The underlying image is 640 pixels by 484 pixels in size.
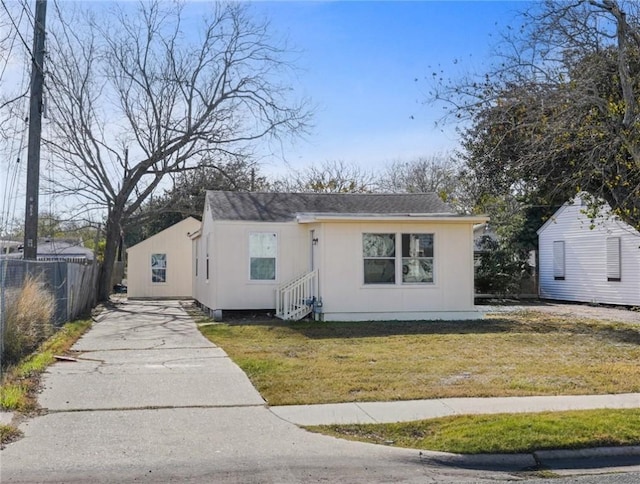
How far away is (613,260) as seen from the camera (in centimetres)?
2330

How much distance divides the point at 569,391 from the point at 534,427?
7.66ft

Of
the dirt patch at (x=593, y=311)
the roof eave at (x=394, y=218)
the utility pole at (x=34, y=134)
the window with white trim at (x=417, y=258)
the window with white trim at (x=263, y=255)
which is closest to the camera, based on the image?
the utility pole at (x=34, y=134)

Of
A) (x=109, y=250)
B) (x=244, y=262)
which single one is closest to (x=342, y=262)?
(x=244, y=262)

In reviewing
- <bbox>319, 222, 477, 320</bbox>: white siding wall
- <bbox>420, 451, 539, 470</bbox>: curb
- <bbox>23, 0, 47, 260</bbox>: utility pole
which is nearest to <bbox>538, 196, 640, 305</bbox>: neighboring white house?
<bbox>319, 222, 477, 320</bbox>: white siding wall

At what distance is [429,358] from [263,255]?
8.48 metres

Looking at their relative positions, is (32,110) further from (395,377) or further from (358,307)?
(395,377)

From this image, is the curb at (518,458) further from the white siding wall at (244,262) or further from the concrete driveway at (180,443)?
the white siding wall at (244,262)

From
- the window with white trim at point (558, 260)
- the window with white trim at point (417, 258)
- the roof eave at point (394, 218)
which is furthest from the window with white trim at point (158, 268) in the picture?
the window with white trim at point (558, 260)

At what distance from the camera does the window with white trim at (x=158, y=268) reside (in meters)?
32.0

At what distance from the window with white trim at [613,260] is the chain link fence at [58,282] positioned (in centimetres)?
1778

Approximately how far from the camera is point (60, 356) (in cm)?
1155

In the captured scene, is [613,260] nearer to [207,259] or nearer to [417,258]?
[417,258]

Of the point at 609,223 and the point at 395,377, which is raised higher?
the point at 609,223

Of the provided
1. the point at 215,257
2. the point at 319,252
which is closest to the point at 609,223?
the point at 319,252
